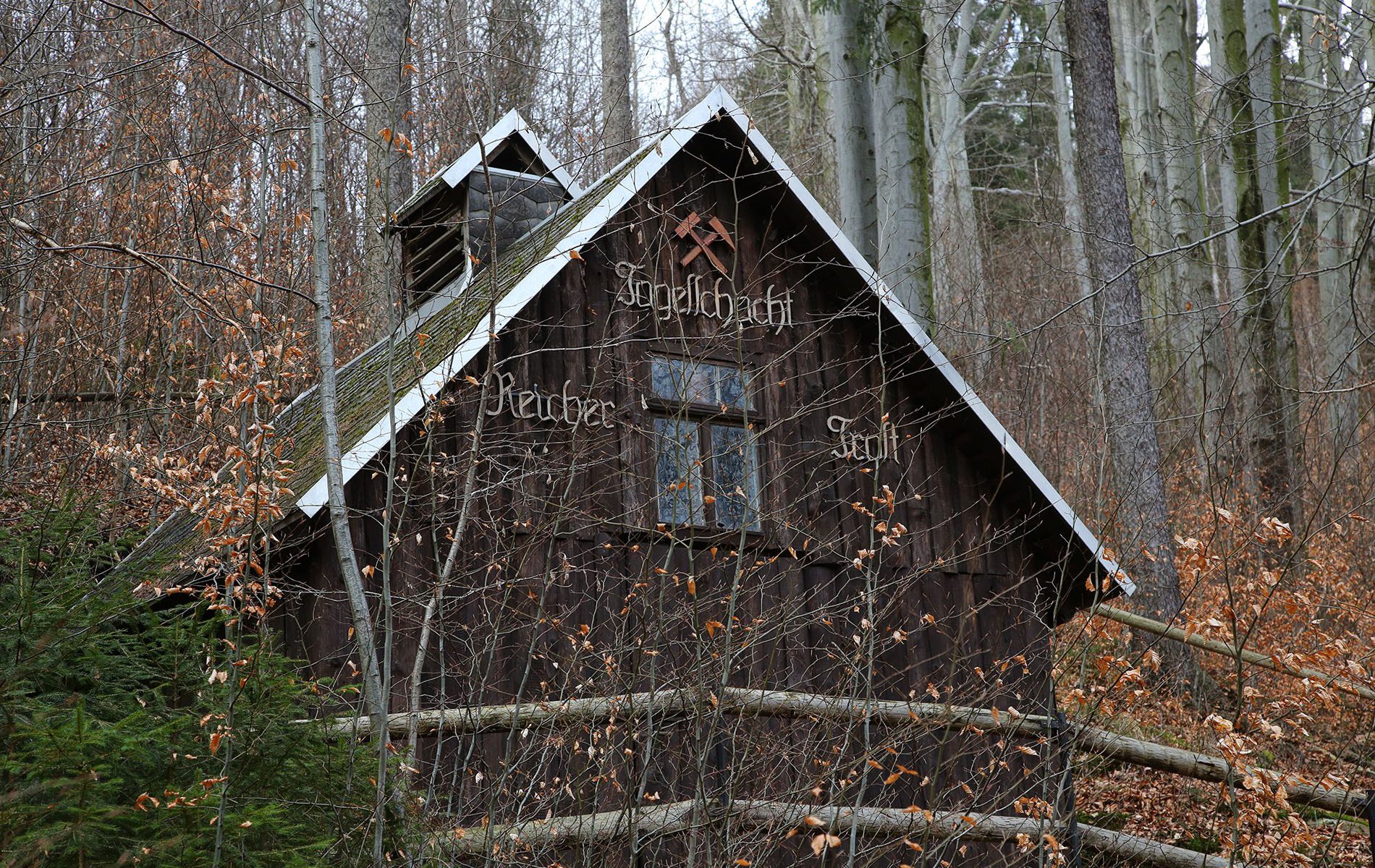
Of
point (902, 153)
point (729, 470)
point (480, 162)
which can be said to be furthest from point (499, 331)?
point (902, 153)

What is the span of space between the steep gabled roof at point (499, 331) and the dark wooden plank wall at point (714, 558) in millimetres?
288

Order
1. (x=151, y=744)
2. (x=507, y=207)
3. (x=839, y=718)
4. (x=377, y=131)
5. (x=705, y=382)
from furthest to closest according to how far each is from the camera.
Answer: (x=507, y=207)
(x=705, y=382)
(x=377, y=131)
(x=839, y=718)
(x=151, y=744)

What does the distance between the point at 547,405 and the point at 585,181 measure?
958 centimetres

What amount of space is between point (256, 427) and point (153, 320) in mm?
9402

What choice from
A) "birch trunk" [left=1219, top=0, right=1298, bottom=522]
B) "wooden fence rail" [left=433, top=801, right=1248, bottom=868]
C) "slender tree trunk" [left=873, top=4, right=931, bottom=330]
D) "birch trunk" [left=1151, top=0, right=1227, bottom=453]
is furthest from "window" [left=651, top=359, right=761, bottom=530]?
"birch trunk" [left=1151, top=0, right=1227, bottom=453]

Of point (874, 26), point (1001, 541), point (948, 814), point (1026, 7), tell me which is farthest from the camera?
point (1026, 7)

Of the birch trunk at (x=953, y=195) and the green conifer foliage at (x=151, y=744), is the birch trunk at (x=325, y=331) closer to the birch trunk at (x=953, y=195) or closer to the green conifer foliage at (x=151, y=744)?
the green conifer foliage at (x=151, y=744)

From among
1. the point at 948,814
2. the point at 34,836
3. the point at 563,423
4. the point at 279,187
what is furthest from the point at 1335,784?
the point at 279,187

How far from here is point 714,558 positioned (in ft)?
23.3

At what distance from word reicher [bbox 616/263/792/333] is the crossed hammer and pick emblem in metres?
0.16

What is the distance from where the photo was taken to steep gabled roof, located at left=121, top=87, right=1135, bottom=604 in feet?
26.3

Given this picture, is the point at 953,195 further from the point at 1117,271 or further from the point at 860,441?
the point at 860,441

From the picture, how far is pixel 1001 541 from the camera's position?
11297 mm

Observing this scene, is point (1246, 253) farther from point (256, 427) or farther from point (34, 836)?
point (34, 836)
